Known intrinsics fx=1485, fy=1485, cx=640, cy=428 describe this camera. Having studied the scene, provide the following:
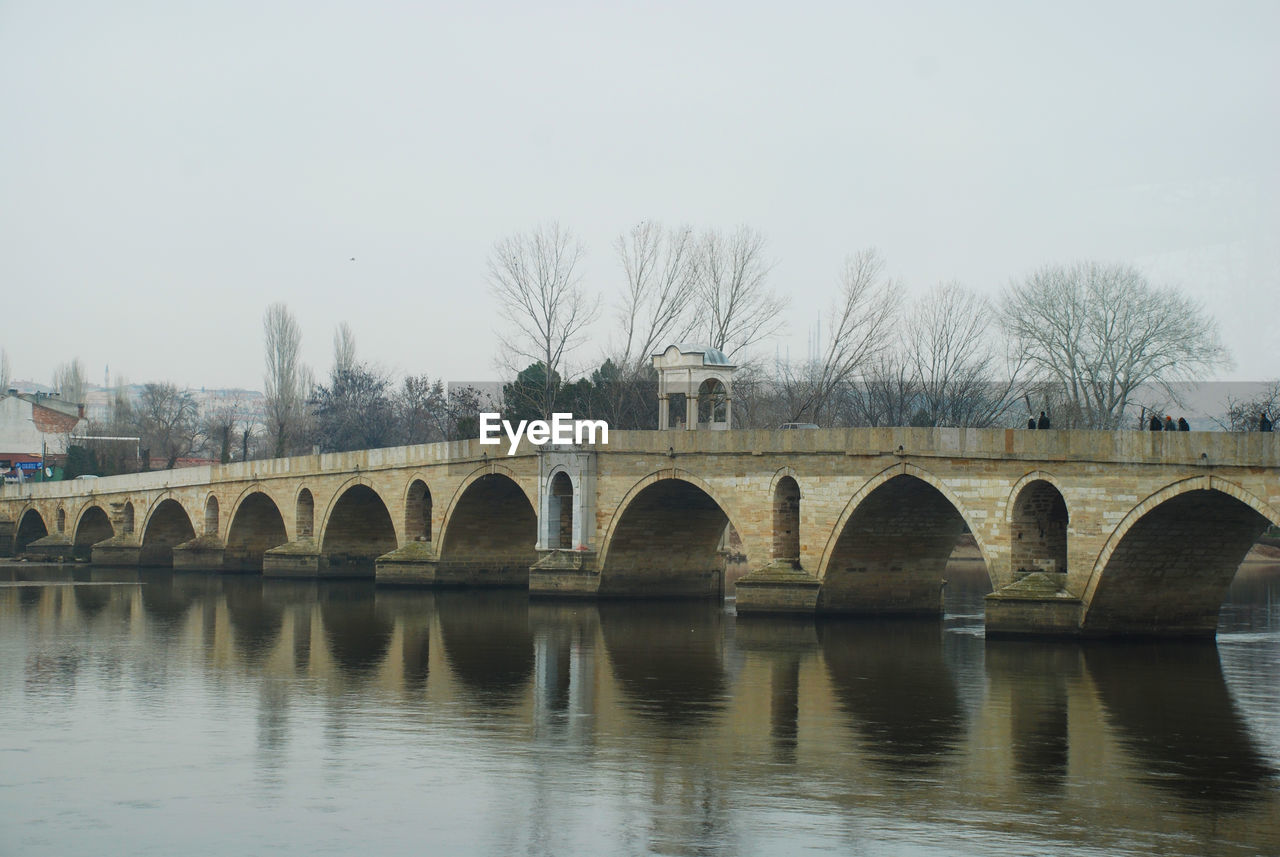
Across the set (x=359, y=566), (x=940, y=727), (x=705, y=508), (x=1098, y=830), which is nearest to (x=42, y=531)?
(x=359, y=566)

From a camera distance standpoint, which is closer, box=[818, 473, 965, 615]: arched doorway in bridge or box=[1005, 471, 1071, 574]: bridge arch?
box=[1005, 471, 1071, 574]: bridge arch

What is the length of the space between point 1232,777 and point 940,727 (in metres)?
3.41

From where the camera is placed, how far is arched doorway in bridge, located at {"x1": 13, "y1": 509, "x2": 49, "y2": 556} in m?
64.9

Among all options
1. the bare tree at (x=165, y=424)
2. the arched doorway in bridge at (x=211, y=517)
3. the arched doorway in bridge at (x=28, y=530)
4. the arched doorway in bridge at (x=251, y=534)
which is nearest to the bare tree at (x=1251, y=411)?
the arched doorway in bridge at (x=251, y=534)

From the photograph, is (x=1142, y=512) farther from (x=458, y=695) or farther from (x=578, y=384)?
(x=578, y=384)

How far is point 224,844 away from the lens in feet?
35.6

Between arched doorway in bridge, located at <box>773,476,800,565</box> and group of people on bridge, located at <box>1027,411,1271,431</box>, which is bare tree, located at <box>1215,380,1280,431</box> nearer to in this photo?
group of people on bridge, located at <box>1027,411,1271,431</box>

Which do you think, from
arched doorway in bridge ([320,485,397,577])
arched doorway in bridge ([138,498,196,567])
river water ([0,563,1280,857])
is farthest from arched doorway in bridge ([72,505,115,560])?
river water ([0,563,1280,857])

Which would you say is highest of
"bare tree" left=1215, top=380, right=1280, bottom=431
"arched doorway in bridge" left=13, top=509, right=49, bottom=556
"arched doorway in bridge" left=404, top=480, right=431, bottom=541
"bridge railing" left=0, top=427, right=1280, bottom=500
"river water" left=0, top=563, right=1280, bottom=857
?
"bare tree" left=1215, top=380, right=1280, bottom=431

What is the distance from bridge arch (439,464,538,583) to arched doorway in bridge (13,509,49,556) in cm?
3406

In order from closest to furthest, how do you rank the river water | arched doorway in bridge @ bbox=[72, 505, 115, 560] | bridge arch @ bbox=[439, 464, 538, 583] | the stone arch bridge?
1. the river water
2. the stone arch bridge
3. bridge arch @ bbox=[439, 464, 538, 583]
4. arched doorway in bridge @ bbox=[72, 505, 115, 560]

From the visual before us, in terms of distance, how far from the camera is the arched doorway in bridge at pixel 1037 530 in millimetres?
23312

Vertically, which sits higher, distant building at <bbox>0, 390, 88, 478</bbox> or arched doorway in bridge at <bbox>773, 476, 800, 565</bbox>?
distant building at <bbox>0, 390, 88, 478</bbox>

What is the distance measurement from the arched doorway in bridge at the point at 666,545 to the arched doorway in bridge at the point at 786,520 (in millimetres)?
2997
